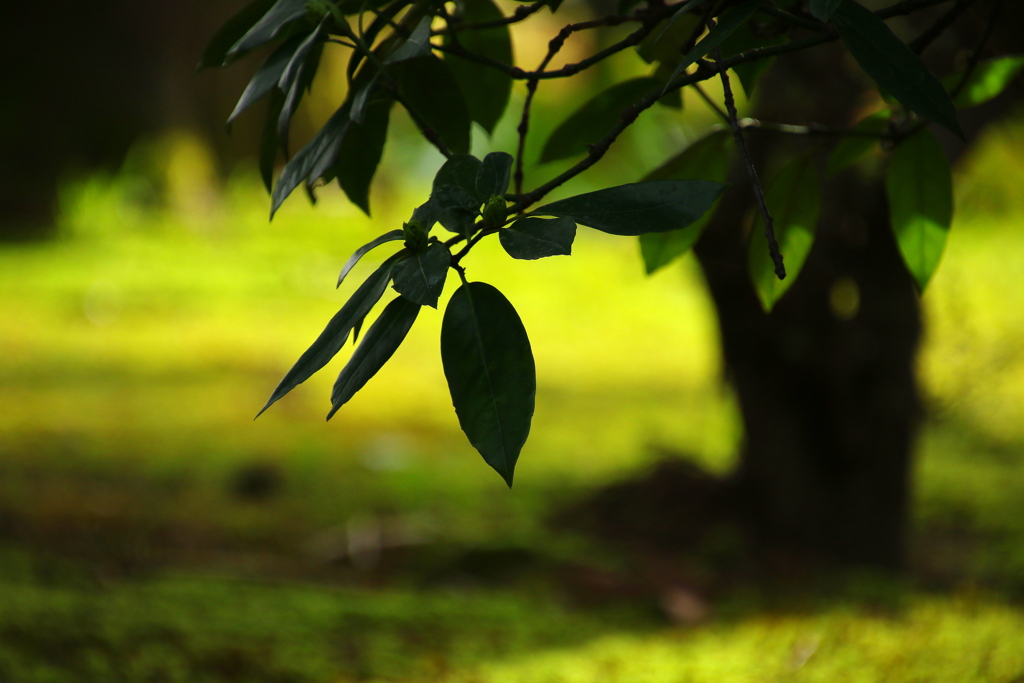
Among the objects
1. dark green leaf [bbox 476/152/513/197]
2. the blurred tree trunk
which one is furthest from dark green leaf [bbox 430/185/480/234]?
the blurred tree trunk

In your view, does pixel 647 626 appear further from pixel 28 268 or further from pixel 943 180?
pixel 28 268

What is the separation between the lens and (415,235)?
0.35m

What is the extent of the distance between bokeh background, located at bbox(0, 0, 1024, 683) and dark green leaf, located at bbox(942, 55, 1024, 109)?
1.71 feet

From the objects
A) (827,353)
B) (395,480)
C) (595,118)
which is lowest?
(395,480)

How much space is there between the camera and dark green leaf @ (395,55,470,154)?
20.3 inches

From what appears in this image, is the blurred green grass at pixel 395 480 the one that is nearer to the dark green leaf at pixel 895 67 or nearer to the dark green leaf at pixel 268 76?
the dark green leaf at pixel 268 76

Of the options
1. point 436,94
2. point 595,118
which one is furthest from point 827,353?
point 436,94

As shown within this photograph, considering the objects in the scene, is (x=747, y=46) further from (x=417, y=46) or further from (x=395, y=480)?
(x=395, y=480)

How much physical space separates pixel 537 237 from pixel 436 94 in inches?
8.3

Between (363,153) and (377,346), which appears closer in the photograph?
(377,346)

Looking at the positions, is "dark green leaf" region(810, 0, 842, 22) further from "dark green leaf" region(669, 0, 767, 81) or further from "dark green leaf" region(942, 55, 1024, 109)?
"dark green leaf" region(942, 55, 1024, 109)

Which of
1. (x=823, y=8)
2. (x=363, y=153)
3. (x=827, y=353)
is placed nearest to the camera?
(x=823, y=8)

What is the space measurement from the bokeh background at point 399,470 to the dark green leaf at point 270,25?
0.55 metres

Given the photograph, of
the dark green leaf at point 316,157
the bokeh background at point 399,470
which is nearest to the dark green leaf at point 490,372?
the dark green leaf at point 316,157
